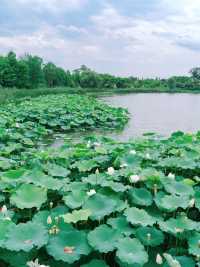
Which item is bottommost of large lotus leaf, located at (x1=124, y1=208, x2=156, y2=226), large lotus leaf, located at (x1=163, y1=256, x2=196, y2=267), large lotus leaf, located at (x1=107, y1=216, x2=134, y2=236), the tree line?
large lotus leaf, located at (x1=163, y1=256, x2=196, y2=267)

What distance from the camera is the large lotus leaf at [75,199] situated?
189cm

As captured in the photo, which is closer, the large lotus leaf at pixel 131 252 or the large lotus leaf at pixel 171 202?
the large lotus leaf at pixel 131 252

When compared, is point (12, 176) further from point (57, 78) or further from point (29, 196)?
point (57, 78)

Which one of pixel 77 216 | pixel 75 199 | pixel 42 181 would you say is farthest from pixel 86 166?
pixel 77 216

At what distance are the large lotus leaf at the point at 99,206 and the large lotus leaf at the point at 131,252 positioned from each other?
250 millimetres

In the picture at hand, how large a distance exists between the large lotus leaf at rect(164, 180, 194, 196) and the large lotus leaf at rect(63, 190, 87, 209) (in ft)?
1.65

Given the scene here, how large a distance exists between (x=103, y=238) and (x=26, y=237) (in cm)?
34

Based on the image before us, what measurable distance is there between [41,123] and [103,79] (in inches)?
2163

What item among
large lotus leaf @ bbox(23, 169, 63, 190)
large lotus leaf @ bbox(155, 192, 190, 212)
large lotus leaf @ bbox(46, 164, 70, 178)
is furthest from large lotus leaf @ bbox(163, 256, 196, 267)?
large lotus leaf @ bbox(46, 164, 70, 178)

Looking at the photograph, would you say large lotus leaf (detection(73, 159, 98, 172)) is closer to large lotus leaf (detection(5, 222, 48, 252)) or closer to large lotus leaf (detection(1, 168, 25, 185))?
large lotus leaf (detection(1, 168, 25, 185))

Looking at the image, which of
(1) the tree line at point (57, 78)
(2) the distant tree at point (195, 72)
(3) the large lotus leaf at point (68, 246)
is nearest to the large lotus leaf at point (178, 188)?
(3) the large lotus leaf at point (68, 246)

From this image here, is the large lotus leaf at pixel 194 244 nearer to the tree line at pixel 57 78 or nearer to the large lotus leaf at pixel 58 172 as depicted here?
the large lotus leaf at pixel 58 172

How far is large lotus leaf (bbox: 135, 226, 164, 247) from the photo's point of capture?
1.58m

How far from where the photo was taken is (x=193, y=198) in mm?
2000
